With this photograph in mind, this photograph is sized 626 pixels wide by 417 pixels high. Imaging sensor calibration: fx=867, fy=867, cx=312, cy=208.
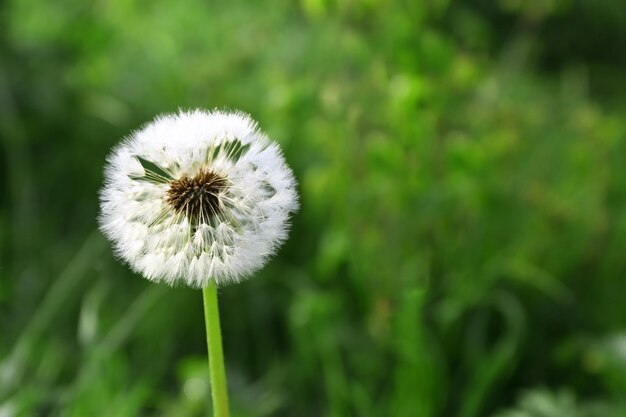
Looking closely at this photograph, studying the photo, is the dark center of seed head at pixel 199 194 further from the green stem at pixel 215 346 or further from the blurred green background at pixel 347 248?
the blurred green background at pixel 347 248

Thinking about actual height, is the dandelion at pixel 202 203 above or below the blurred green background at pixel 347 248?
below

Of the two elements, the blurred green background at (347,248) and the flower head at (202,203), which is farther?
the blurred green background at (347,248)

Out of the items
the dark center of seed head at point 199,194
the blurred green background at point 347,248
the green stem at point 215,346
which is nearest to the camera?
the green stem at point 215,346

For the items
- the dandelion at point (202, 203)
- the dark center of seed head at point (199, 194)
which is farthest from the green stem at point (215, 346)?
the dark center of seed head at point (199, 194)

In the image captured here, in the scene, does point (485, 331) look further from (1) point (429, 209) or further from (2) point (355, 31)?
(2) point (355, 31)

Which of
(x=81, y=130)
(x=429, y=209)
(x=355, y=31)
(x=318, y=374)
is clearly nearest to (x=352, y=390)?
(x=318, y=374)

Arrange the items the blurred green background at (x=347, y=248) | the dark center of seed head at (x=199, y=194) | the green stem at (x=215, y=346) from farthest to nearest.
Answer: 1. the blurred green background at (x=347, y=248)
2. the dark center of seed head at (x=199, y=194)
3. the green stem at (x=215, y=346)

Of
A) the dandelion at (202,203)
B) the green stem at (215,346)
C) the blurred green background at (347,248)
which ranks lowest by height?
the green stem at (215,346)

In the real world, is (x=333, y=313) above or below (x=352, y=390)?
above
